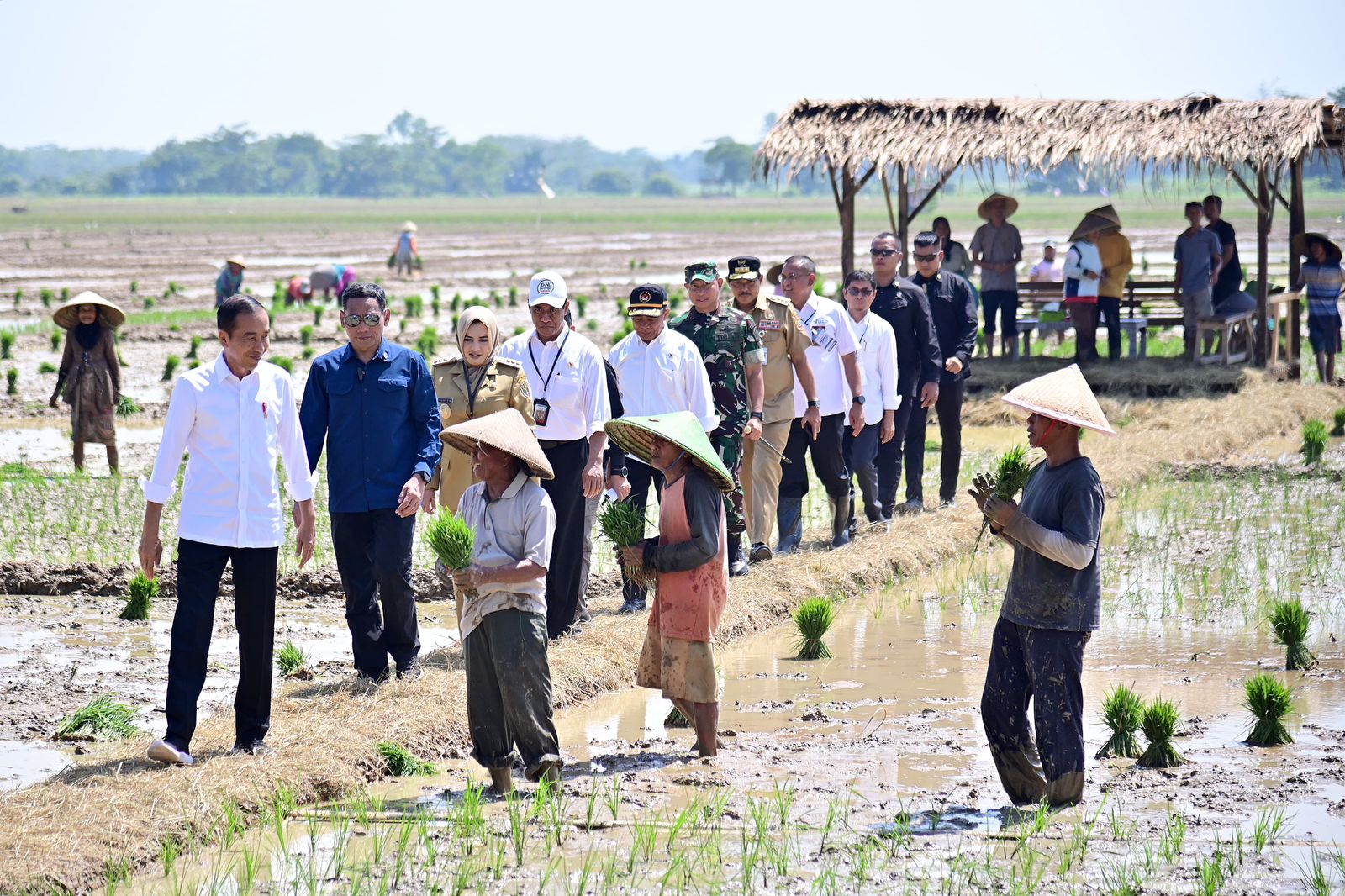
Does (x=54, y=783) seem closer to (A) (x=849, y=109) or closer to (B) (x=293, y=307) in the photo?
(A) (x=849, y=109)

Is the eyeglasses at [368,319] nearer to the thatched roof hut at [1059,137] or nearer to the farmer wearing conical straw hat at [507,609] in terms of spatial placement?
the farmer wearing conical straw hat at [507,609]

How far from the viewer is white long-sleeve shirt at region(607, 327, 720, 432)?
28.8 feet

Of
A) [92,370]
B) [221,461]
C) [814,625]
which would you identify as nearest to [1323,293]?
[814,625]

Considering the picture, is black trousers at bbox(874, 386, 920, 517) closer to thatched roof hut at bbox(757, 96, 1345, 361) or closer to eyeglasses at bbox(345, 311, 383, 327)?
eyeglasses at bbox(345, 311, 383, 327)

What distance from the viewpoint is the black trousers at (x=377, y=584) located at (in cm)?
742

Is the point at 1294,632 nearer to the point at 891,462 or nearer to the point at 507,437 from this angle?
the point at 507,437

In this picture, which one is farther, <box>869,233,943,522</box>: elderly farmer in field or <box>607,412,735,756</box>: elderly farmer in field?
<box>869,233,943,522</box>: elderly farmer in field

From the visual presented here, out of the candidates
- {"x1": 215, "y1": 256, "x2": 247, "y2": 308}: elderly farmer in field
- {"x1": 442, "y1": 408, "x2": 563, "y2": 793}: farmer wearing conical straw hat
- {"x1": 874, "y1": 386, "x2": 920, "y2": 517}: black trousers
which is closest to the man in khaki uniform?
{"x1": 874, "y1": 386, "x2": 920, "y2": 517}: black trousers

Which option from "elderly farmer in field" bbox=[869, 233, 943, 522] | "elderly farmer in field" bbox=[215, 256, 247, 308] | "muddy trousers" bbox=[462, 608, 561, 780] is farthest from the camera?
"elderly farmer in field" bbox=[215, 256, 247, 308]

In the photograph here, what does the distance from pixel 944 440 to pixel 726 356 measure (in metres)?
3.36

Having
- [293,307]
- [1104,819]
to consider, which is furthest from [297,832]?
[293,307]

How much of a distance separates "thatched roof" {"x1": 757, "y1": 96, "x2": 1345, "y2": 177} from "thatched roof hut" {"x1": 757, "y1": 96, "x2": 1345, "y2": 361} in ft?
0.04

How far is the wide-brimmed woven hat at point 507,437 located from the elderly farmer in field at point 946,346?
241 inches

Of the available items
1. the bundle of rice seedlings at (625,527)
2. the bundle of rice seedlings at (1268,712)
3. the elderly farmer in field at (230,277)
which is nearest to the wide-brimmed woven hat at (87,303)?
the bundle of rice seedlings at (625,527)
